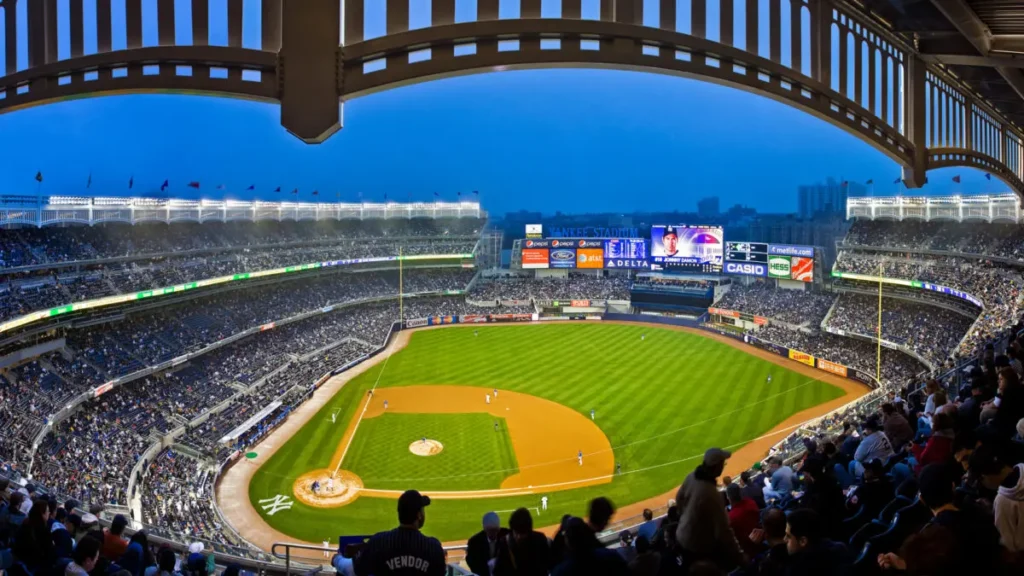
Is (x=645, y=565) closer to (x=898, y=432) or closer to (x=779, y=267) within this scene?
(x=898, y=432)

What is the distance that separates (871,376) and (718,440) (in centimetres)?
1384

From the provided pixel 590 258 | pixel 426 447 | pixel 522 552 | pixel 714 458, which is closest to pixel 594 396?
pixel 426 447

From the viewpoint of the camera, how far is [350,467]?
925 inches

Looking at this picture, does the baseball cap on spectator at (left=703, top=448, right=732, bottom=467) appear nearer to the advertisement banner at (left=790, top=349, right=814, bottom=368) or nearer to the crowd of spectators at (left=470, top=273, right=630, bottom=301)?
the advertisement banner at (left=790, top=349, right=814, bottom=368)

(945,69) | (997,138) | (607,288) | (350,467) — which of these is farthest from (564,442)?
(607,288)

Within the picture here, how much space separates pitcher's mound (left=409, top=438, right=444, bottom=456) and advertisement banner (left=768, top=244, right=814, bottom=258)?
3746cm

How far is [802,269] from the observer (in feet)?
165

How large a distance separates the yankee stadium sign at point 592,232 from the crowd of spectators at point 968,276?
20.5m

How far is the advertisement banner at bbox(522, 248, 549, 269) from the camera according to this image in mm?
62844

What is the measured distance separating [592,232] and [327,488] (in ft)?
157

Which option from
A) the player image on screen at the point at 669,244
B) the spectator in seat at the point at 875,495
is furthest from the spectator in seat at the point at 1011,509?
the player image on screen at the point at 669,244

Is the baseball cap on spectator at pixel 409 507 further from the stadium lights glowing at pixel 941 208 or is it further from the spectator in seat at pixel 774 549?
the stadium lights glowing at pixel 941 208

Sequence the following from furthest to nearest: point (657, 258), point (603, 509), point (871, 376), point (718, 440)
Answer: point (657, 258)
point (871, 376)
point (718, 440)
point (603, 509)

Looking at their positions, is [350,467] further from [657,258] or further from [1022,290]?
[657,258]
